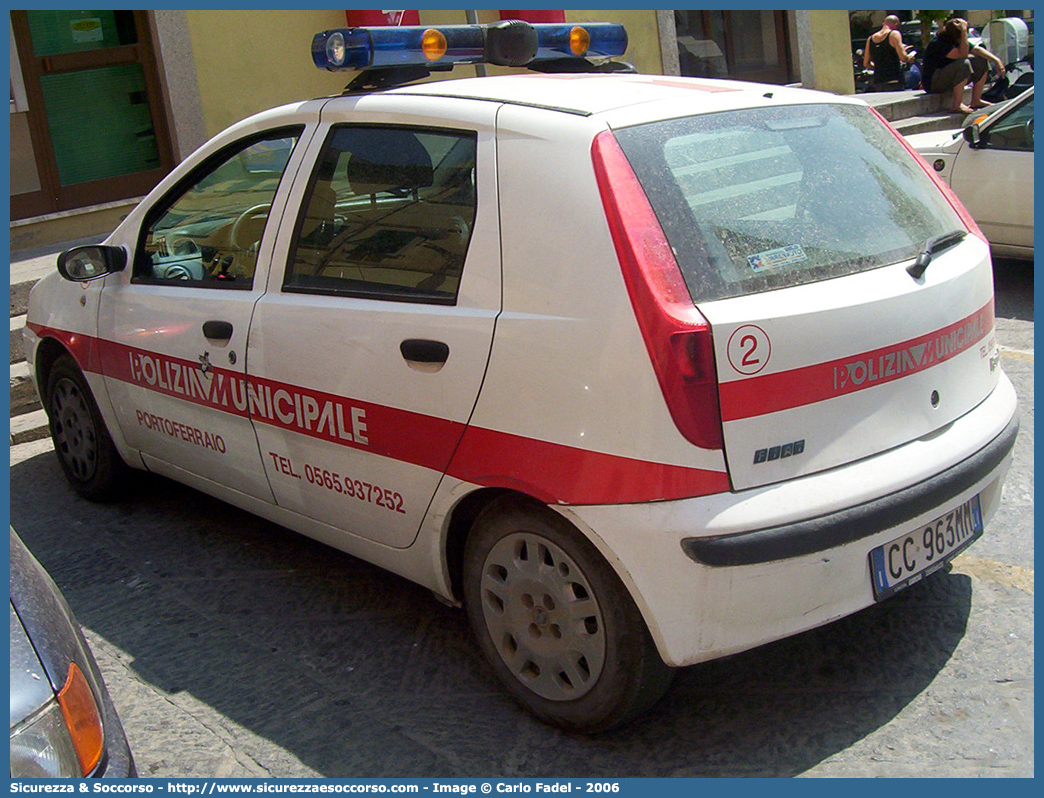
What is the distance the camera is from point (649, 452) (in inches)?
104

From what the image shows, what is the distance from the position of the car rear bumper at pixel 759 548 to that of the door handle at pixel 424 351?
595 mm

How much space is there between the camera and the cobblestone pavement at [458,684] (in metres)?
2.96

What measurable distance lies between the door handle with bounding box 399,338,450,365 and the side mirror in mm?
1860

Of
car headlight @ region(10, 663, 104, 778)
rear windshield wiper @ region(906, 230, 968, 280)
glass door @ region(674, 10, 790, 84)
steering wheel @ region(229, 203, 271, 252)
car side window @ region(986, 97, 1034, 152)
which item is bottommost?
car headlight @ region(10, 663, 104, 778)

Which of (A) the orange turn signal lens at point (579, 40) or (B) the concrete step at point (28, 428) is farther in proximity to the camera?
(B) the concrete step at point (28, 428)

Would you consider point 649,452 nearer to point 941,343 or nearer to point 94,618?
point 941,343

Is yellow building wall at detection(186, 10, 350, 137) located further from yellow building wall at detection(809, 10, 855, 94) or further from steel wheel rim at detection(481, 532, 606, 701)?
steel wheel rim at detection(481, 532, 606, 701)

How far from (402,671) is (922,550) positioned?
5.27ft

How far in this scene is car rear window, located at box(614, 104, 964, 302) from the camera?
2762 millimetres

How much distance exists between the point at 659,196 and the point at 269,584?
7.33ft

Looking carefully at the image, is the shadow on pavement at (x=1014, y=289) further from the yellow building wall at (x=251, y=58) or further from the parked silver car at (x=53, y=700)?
the yellow building wall at (x=251, y=58)

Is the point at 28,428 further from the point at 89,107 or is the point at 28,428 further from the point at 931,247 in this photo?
the point at 931,247

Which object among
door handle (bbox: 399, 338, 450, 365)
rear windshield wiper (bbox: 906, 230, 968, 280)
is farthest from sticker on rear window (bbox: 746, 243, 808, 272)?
door handle (bbox: 399, 338, 450, 365)

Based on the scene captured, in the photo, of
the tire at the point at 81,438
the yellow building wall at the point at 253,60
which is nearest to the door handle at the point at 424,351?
the tire at the point at 81,438
